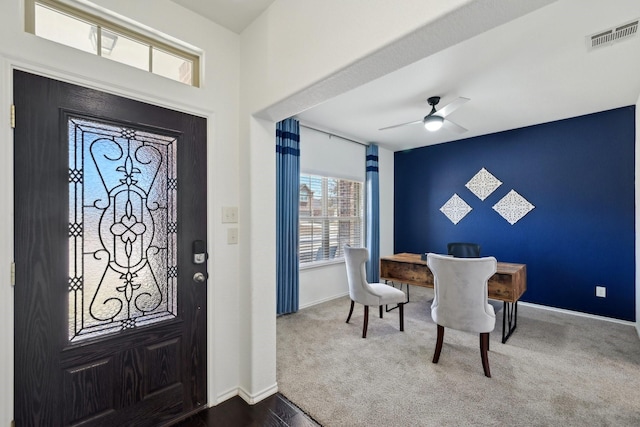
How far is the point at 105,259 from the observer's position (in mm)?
1602

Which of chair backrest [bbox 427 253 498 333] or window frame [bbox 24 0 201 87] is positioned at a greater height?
window frame [bbox 24 0 201 87]

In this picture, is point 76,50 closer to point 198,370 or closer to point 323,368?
point 198,370

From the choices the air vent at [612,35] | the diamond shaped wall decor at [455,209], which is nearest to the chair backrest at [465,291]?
the air vent at [612,35]

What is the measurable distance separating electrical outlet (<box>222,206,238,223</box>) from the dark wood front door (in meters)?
0.14

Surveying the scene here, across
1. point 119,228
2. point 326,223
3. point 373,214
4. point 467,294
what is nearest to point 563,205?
point 373,214

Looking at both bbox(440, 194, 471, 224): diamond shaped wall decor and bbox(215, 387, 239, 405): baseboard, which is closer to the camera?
bbox(215, 387, 239, 405): baseboard

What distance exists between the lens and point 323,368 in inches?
97.2

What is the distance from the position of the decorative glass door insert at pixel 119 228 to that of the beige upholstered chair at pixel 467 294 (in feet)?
6.77

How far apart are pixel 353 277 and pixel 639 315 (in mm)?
3065

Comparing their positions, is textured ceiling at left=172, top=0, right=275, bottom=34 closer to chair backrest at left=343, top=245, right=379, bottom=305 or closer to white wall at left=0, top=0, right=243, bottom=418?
white wall at left=0, top=0, right=243, bottom=418

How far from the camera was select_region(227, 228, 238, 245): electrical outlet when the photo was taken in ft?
6.75

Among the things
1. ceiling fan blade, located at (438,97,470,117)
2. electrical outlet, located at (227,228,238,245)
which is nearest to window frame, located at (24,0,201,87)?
electrical outlet, located at (227,228,238,245)

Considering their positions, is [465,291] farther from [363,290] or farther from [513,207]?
[513,207]

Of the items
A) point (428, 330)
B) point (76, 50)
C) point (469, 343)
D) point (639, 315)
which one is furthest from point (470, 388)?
point (76, 50)
